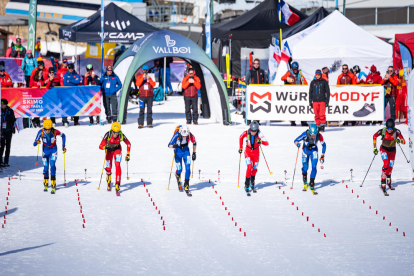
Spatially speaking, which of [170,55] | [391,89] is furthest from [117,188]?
[391,89]

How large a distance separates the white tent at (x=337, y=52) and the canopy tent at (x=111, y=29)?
6877 mm

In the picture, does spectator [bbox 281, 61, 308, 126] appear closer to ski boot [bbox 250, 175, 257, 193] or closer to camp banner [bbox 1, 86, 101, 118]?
camp banner [bbox 1, 86, 101, 118]

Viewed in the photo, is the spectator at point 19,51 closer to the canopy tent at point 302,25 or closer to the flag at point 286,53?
the canopy tent at point 302,25

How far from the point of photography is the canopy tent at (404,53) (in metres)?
22.0

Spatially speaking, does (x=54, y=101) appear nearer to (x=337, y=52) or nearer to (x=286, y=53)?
(x=286, y=53)

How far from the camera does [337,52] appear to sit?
23719mm

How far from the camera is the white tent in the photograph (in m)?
23.7

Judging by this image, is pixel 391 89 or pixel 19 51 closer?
pixel 391 89

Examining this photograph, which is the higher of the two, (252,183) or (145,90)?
(145,90)

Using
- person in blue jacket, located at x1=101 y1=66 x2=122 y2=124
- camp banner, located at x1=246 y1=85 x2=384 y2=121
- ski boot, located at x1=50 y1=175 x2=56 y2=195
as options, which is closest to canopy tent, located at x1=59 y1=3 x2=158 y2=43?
person in blue jacket, located at x1=101 y1=66 x2=122 y2=124

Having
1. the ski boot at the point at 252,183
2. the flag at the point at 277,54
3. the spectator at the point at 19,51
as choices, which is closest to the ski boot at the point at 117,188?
the ski boot at the point at 252,183

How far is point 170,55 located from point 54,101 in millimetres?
4137

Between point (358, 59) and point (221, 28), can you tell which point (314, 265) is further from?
point (221, 28)

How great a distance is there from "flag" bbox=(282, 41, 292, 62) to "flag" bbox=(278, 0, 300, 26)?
184cm
